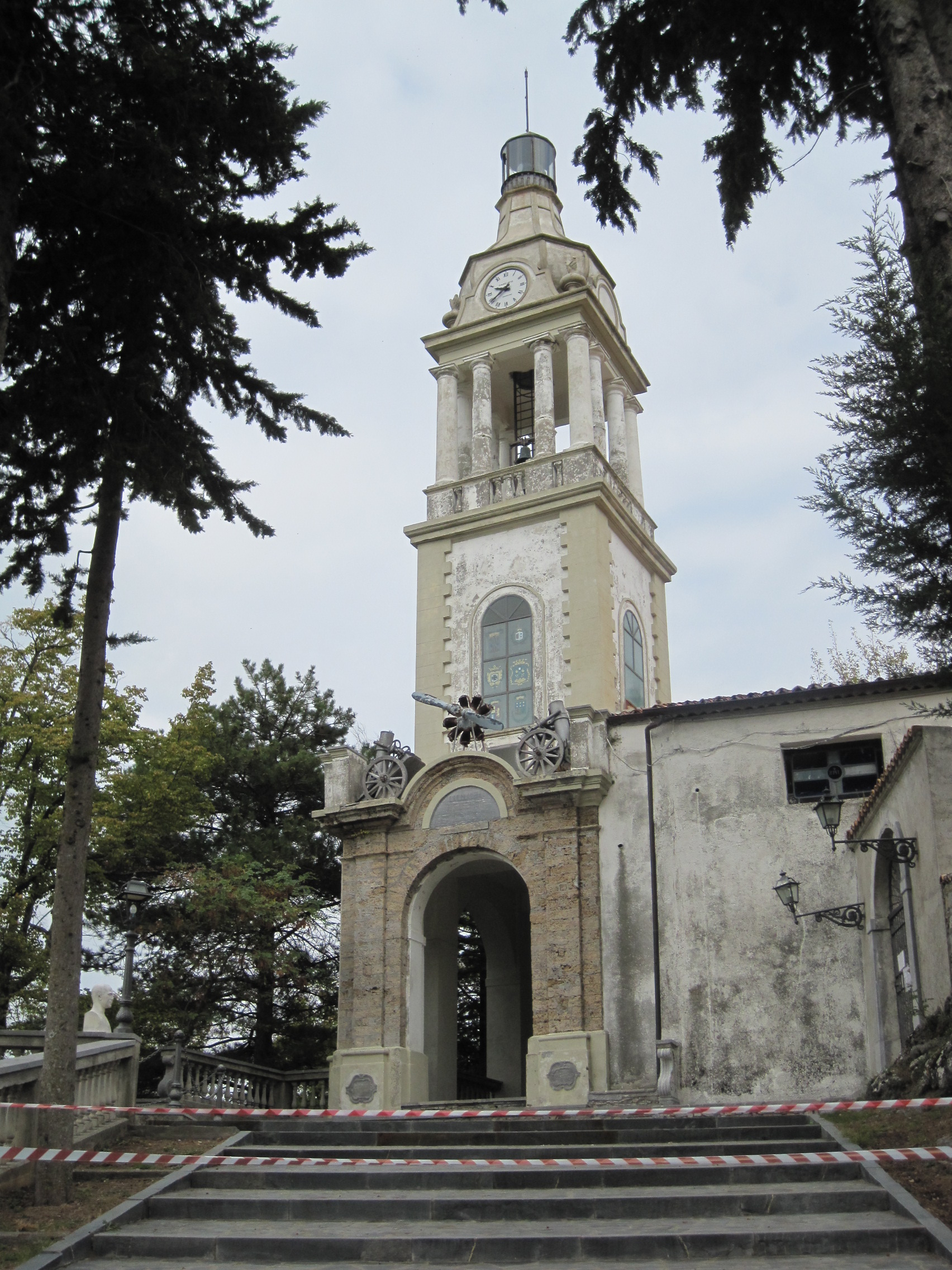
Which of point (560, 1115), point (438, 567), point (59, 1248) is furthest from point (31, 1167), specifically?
point (438, 567)

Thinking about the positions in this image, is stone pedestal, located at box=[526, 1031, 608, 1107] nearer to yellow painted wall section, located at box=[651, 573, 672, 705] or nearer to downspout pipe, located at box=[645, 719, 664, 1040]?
downspout pipe, located at box=[645, 719, 664, 1040]

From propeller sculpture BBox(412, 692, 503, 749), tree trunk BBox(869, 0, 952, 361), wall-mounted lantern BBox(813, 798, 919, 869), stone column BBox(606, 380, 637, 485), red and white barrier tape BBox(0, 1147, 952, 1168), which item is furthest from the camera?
stone column BBox(606, 380, 637, 485)

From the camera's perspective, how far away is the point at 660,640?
29156mm

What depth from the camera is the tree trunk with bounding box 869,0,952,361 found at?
845 centimetres

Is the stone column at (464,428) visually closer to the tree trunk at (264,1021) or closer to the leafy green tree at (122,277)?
the tree trunk at (264,1021)

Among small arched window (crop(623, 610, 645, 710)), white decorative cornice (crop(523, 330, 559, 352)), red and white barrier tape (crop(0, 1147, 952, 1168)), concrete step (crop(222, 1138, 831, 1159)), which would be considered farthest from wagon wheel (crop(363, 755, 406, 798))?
white decorative cornice (crop(523, 330, 559, 352))

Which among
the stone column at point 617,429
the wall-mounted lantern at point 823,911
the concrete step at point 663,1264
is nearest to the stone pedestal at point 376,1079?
the wall-mounted lantern at point 823,911

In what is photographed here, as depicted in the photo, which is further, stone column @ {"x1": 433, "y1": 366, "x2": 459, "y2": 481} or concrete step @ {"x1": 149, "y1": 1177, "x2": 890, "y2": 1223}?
stone column @ {"x1": 433, "y1": 366, "x2": 459, "y2": 481}

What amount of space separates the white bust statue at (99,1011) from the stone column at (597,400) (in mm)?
15002

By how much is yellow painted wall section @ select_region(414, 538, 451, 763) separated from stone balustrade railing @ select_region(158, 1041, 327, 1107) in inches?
255

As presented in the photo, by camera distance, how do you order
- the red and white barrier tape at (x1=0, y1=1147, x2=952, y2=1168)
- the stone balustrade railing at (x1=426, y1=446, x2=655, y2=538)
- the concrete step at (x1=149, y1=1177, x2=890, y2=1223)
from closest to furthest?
the concrete step at (x1=149, y1=1177, x2=890, y2=1223) → the red and white barrier tape at (x1=0, y1=1147, x2=952, y2=1168) → the stone balustrade railing at (x1=426, y1=446, x2=655, y2=538)

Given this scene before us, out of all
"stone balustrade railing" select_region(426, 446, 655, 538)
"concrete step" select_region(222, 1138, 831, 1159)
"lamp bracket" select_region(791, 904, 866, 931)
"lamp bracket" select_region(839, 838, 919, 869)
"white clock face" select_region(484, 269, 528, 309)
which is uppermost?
"white clock face" select_region(484, 269, 528, 309)

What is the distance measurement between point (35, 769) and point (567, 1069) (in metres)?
13.4

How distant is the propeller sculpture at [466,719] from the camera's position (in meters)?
Result: 22.7
